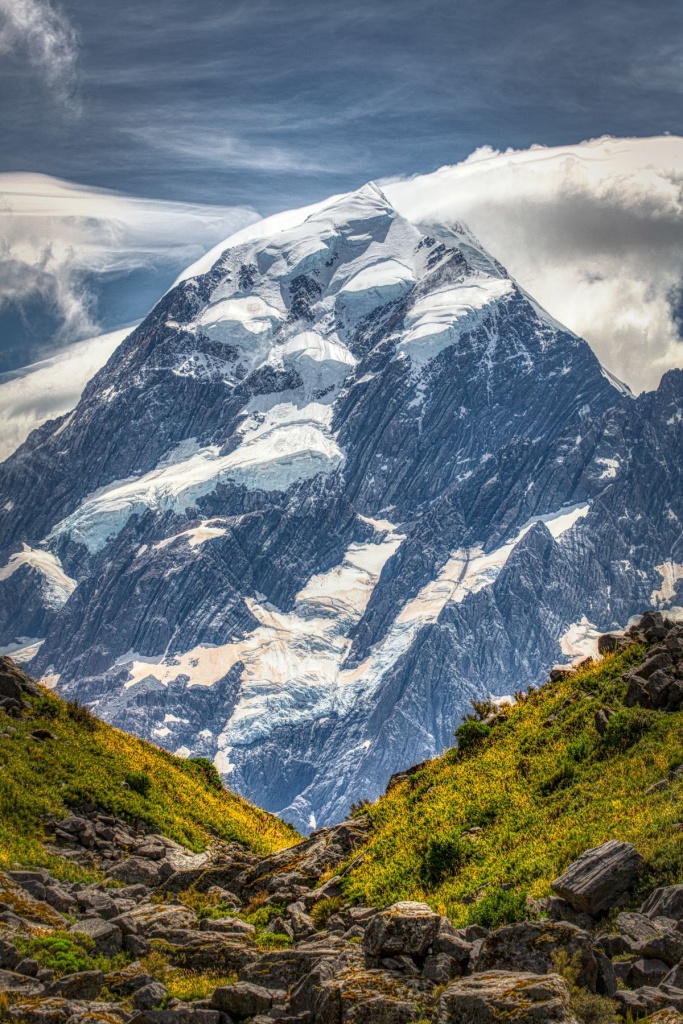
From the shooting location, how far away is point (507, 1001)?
15383 mm

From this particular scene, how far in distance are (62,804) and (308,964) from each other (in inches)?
630

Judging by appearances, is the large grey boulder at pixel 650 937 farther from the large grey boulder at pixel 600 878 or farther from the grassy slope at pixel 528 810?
the grassy slope at pixel 528 810

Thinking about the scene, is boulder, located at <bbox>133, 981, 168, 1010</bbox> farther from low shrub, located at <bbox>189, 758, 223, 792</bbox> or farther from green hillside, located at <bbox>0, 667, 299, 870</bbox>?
low shrub, located at <bbox>189, 758, 223, 792</bbox>

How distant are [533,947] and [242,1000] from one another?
487cm

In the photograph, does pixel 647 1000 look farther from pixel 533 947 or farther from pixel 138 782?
pixel 138 782

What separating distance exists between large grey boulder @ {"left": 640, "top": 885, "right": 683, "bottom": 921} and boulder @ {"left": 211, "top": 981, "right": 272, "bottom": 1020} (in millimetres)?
6069

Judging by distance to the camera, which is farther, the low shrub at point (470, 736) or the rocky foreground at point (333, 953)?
the low shrub at point (470, 736)

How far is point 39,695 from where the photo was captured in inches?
1617

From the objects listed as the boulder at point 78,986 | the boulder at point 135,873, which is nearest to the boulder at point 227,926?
the boulder at point 78,986

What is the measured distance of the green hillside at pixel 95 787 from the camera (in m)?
32.0

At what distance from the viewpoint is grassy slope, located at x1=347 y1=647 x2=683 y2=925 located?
70.3 feet

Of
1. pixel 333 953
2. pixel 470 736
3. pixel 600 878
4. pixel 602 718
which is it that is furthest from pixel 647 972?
pixel 470 736

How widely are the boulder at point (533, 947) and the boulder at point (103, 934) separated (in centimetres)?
850

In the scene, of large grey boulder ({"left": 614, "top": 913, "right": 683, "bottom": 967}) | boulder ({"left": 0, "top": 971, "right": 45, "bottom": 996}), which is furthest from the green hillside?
large grey boulder ({"left": 614, "top": 913, "right": 683, "bottom": 967})
